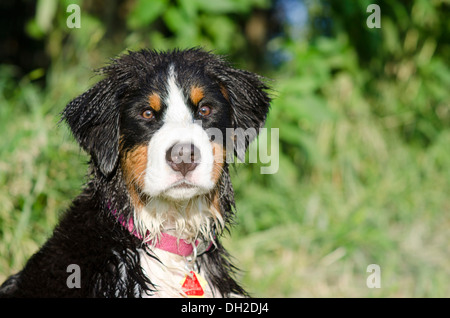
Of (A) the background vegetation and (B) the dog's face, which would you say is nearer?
(B) the dog's face

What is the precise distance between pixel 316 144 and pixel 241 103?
3074 millimetres

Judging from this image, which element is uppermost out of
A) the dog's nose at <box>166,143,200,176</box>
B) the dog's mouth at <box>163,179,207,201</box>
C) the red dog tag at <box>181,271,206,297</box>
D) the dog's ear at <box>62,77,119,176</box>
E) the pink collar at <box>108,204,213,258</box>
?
the dog's ear at <box>62,77,119,176</box>

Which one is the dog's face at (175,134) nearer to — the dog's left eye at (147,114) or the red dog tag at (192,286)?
the dog's left eye at (147,114)

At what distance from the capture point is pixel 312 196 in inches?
228

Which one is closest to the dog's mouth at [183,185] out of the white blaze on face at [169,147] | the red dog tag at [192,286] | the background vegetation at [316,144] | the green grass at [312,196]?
the white blaze on face at [169,147]

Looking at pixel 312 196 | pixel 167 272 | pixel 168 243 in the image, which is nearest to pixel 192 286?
pixel 167 272

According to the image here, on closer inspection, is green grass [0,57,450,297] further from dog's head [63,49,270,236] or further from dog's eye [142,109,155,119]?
dog's eye [142,109,155,119]

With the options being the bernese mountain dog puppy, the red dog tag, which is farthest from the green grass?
the red dog tag

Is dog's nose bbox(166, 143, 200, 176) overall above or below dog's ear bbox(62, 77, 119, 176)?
below

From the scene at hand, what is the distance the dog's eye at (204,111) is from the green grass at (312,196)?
1.86m

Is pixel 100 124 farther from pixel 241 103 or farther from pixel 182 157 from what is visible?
pixel 241 103

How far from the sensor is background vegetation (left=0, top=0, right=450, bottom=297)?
480 centimetres

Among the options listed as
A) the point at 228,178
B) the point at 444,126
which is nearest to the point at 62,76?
the point at 228,178

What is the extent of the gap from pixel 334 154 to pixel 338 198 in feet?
2.24
